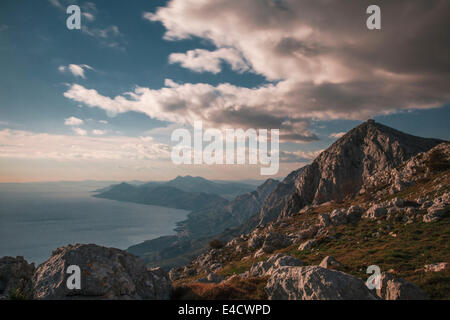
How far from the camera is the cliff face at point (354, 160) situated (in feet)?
428

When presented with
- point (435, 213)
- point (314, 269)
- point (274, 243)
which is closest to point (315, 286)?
point (314, 269)

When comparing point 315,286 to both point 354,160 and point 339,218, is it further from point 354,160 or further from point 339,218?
point 354,160

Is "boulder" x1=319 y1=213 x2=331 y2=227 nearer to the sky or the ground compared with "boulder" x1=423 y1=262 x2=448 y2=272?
nearer to the ground

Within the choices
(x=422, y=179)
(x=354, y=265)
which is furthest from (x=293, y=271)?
(x=422, y=179)

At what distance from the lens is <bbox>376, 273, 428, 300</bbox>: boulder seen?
1127 cm

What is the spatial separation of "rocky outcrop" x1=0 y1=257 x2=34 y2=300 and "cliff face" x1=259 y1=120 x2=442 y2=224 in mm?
137809

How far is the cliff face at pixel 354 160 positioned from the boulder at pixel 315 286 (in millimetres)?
130043

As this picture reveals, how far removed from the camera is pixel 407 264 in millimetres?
19844

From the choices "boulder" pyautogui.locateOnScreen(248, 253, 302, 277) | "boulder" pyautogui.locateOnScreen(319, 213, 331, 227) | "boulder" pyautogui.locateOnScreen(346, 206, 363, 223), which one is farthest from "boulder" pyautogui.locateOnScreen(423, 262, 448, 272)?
"boulder" pyautogui.locateOnScreen(319, 213, 331, 227)

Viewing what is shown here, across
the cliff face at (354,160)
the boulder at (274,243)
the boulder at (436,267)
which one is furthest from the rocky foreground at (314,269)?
the cliff face at (354,160)

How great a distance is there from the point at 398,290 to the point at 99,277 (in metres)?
15.8

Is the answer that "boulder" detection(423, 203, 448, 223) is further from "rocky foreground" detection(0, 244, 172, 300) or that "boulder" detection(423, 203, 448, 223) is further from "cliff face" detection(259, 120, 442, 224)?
"cliff face" detection(259, 120, 442, 224)
